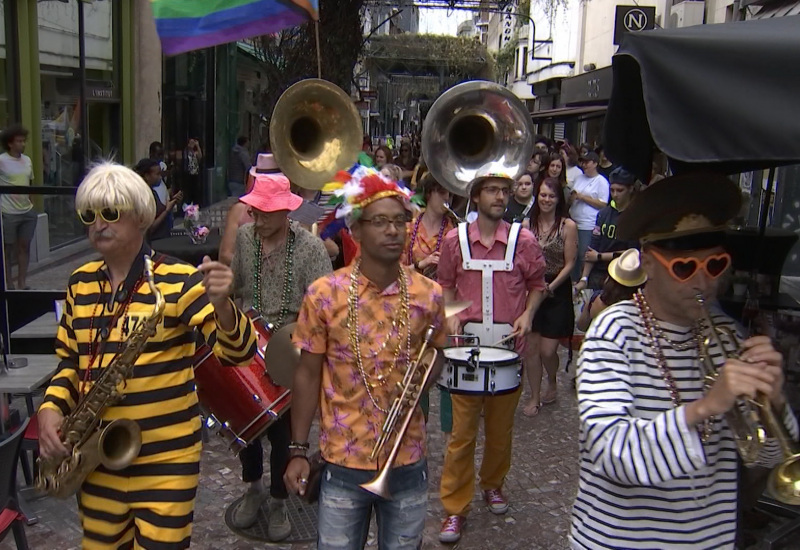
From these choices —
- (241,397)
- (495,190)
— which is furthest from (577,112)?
(241,397)

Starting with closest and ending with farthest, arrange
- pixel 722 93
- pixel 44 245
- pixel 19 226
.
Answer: pixel 722 93
pixel 19 226
pixel 44 245

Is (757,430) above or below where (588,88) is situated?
below

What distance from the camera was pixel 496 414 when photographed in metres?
4.37

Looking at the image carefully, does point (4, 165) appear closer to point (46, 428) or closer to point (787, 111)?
point (46, 428)

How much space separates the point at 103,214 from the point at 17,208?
242 inches

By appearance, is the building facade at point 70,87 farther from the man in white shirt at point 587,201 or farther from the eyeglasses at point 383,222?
the eyeglasses at point 383,222

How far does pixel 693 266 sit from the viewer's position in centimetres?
212

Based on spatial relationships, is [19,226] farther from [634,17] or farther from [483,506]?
[634,17]

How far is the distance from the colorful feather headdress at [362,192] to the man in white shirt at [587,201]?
272 inches

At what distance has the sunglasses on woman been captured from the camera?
2.80 metres

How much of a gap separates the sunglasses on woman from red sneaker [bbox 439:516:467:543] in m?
2.45

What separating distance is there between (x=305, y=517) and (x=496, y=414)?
48.2 inches

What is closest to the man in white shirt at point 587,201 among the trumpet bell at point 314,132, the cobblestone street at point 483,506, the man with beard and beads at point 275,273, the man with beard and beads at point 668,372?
the cobblestone street at point 483,506

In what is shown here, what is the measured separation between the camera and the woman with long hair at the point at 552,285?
621cm
